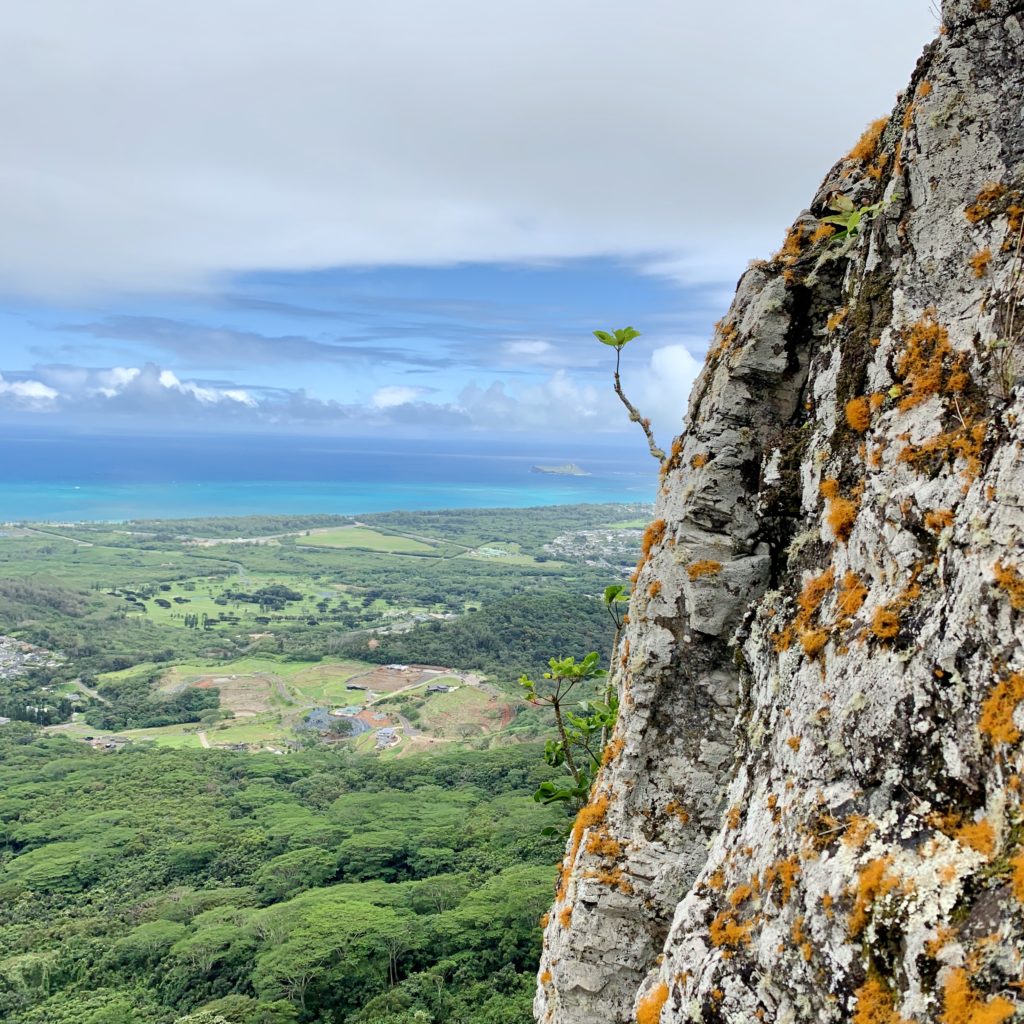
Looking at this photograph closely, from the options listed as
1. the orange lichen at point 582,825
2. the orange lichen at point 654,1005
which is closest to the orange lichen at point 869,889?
the orange lichen at point 654,1005

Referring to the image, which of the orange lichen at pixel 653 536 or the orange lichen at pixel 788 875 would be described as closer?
the orange lichen at pixel 788 875

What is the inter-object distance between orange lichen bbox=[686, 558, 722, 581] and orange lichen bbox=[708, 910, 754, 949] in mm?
2525

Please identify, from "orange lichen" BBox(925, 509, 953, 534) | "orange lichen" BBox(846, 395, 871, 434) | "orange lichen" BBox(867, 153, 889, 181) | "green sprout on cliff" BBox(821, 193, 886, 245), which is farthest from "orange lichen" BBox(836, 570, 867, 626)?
"orange lichen" BBox(867, 153, 889, 181)

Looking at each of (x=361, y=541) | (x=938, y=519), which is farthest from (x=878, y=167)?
(x=361, y=541)

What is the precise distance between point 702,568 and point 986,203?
10.4ft

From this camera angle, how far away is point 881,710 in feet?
13.6

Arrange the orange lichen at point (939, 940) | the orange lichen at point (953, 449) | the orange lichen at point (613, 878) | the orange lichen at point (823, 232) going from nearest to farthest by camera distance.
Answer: the orange lichen at point (939, 940) < the orange lichen at point (953, 449) < the orange lichen at point (613, 878) < the orange lichen at point (823, 232)

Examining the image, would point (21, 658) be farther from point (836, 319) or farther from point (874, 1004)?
point (874, 1004)

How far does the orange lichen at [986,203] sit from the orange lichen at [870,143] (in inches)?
69.7

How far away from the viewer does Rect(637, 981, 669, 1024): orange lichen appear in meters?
4.87

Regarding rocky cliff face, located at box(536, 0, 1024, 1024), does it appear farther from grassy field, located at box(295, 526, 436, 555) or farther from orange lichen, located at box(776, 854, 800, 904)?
grassy field, located at box(295, 526, 436, 555)

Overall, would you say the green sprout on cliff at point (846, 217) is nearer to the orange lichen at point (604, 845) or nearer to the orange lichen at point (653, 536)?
the orange lichen at point (653, 536)

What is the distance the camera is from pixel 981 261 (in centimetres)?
454

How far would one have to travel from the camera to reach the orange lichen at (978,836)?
3.43m
